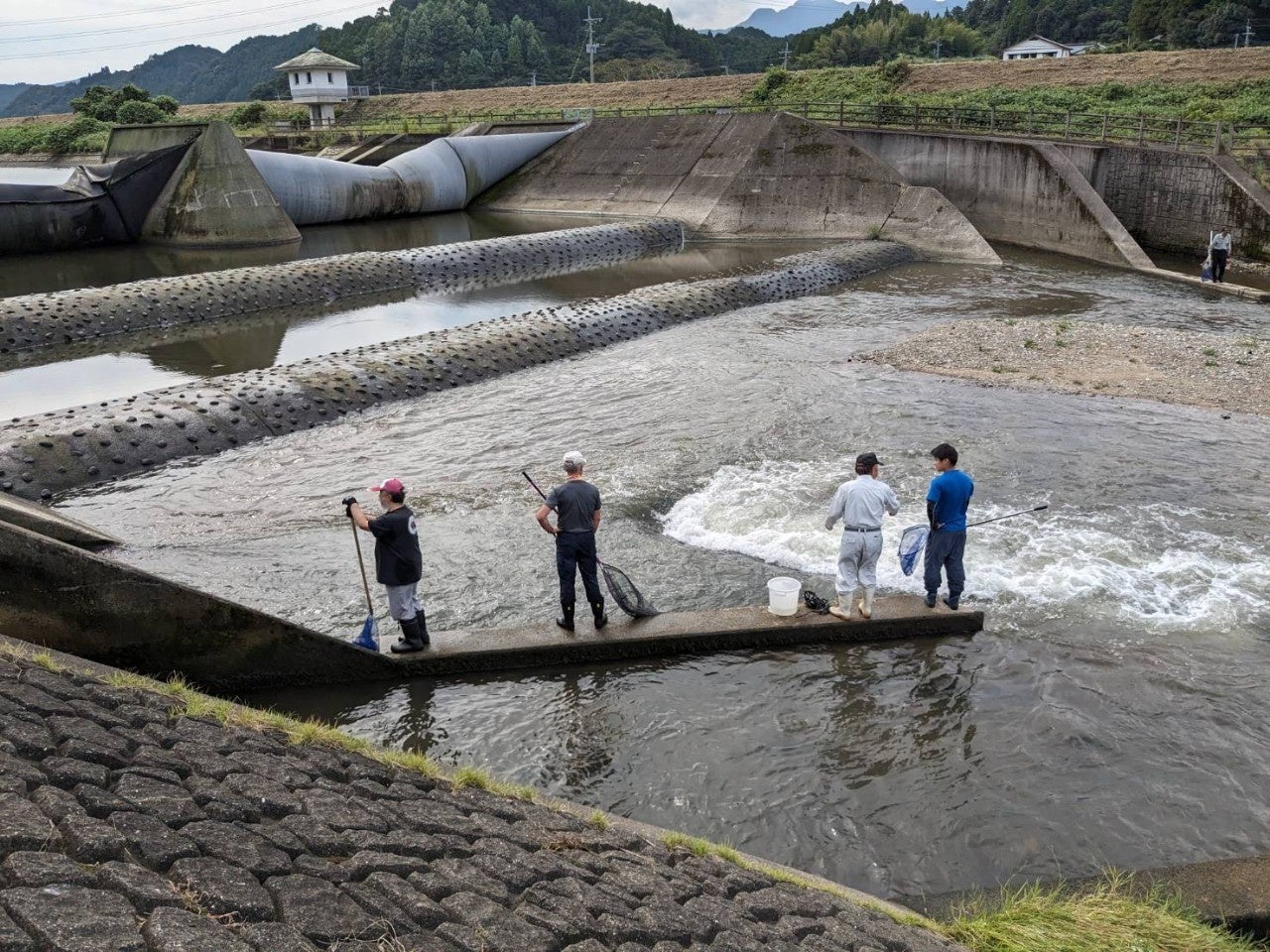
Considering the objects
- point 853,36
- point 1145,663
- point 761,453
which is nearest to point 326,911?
point 1145,663

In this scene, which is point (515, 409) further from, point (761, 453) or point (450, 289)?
point (450, 289)

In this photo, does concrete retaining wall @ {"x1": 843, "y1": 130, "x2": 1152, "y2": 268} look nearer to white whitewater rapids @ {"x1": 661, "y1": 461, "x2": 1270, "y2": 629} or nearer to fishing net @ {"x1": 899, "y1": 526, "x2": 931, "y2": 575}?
white whitewater rapids @ {"x1": 661, "y1": 461, "x2": 1270, "y2": 629}

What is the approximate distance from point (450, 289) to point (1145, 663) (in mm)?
19240

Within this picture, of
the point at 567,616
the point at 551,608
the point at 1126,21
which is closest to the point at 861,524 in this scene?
the point at 567,616

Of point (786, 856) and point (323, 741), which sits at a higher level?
point (323, 741)

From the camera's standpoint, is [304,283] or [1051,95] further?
[1051,95]

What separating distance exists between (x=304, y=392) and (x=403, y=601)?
7.61 m

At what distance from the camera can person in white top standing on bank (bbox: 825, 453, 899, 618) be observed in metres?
7.87

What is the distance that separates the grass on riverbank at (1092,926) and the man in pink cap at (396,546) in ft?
14.1

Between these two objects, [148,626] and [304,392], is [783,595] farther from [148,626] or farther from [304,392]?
[304,392]

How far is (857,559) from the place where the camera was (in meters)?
8.13

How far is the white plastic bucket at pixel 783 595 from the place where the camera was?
8250 mm

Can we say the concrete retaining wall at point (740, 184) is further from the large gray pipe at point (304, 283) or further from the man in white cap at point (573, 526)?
the man in white cap at point (573, 526)

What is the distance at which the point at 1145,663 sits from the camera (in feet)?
26.1
